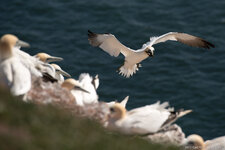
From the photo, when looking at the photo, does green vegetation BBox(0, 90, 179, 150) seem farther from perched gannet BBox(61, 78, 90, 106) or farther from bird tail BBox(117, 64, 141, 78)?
bird tail BBox(117, 64, 141, 78)

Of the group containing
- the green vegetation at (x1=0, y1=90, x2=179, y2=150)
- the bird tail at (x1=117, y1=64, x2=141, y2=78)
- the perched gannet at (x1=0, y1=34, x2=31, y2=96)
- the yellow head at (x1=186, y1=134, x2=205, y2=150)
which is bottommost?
the green vegetation at (x1=0, y1=90, x2=179, y2=150)

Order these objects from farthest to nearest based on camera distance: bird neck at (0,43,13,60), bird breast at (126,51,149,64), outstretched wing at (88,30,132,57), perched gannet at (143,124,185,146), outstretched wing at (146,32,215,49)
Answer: bird breast at (126,51,149,64)
outstretched wing at (146,32,215,49)
outstretched wing at (88,30,132,57)
bird neck at (0,43,13,60)
perched gannet at (143,124,185,146)

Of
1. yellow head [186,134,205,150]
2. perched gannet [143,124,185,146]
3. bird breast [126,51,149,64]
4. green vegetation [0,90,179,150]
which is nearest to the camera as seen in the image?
green vegetation [0,90,179,150]

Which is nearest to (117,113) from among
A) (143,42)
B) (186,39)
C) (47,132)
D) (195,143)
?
(195,143)

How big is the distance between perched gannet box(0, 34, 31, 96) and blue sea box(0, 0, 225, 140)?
10.1 metres

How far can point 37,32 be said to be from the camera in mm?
25266

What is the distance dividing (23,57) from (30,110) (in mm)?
4692

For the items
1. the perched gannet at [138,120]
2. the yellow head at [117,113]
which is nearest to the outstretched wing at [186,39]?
the perched gannet at [138,120]

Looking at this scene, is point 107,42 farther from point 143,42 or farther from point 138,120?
point 138,120

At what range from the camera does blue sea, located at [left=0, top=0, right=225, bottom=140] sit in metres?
21.8

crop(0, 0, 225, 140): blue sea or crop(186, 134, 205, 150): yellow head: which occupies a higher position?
crop(0, 0, 225, 140): blue sea

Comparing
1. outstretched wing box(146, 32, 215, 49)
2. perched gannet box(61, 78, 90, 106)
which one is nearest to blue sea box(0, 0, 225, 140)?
outstretched wing box(146, 32, 215, 49)

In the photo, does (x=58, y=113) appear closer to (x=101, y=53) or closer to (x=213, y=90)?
(x=213, y=90)

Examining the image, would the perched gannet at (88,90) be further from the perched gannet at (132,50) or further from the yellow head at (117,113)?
the perched gannet at (132,50)
